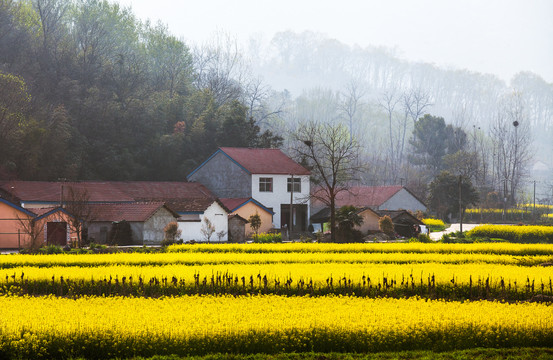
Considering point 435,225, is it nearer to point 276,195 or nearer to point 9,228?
point 276,195

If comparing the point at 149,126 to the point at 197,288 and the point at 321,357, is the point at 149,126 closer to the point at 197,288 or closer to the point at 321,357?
the point at 197,288

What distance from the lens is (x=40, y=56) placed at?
7531 cm

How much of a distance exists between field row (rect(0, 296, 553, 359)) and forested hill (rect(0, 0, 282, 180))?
45533mm

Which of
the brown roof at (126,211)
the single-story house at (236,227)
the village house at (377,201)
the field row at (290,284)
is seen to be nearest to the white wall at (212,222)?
the single-story house at (236,227)

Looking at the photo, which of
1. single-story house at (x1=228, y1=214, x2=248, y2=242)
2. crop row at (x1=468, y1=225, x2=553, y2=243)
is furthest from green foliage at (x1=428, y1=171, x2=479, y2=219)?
single-story house at (x1=228, y1=214, x2=248, y2=242)

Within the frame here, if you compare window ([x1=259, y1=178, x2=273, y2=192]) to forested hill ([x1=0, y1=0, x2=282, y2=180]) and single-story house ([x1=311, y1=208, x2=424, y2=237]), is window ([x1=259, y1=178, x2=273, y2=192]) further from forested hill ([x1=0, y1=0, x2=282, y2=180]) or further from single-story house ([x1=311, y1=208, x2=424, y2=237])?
forested hill ([x1=0, y1=0, x2=282, y2=180])

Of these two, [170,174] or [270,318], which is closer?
[270,318]

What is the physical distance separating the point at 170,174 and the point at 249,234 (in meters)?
18.3

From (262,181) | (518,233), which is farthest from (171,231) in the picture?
(518,233)

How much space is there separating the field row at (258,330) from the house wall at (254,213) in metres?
40.6

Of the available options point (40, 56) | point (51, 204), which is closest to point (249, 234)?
point (51, 204)

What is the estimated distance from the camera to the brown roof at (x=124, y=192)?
5384cm

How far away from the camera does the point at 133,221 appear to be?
5147 cm

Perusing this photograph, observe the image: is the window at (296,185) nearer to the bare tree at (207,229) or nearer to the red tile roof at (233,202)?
the red tile roof at (233,202)
